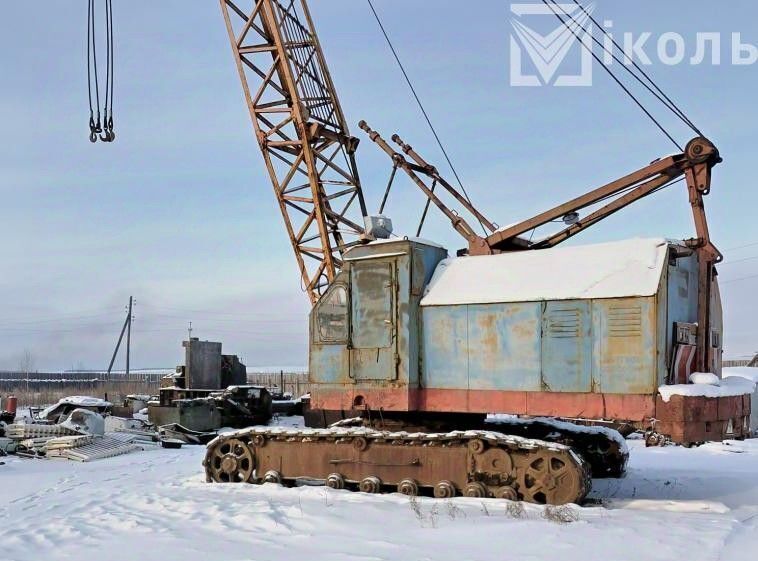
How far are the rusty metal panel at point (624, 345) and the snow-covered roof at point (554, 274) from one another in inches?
5.4

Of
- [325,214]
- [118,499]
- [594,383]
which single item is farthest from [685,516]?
[325,214]

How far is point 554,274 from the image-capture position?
879 cm

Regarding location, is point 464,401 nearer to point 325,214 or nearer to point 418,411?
point 418,411

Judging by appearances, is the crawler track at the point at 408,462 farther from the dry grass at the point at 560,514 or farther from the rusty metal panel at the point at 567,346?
the rusty metal panel at the point at 567,346

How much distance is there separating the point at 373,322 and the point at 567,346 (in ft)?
8.17

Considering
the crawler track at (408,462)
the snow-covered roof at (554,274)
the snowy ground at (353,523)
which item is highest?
the snow-covered roof at (554,274)

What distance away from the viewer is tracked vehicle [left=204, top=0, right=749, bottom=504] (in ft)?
26.5

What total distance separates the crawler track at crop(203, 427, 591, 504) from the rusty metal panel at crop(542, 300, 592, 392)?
0.71 metres

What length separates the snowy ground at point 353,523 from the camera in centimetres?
639

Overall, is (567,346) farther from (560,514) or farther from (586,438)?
(586,438)

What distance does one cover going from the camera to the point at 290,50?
2131 centimetres

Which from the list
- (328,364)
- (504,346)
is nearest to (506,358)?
(504,346)

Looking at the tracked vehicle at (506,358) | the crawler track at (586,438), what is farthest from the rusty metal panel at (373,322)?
the crawler track at (586,438)

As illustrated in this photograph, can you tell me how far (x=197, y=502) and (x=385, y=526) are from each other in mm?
2515
